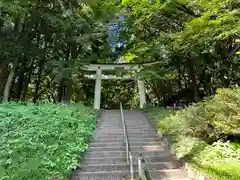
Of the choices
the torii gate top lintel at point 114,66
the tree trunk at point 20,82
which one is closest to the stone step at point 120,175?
the tree trunk at point 20,82

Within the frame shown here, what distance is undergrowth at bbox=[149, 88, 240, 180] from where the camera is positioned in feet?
13.2

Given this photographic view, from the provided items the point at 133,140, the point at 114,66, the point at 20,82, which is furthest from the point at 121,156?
the point at 20,82

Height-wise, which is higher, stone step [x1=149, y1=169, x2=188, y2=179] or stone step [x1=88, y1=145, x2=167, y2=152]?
stone step [x1=88, y1=145, x2=167, y2=152]

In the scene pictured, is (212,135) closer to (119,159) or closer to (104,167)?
(119,159)

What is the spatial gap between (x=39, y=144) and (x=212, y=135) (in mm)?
3734

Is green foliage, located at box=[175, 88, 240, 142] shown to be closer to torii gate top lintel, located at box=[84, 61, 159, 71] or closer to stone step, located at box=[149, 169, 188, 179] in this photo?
stone step, located at box=[149, 169, 188, 179]

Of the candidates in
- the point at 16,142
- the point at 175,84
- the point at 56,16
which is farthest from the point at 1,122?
the point at 175,84

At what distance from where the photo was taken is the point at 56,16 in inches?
414

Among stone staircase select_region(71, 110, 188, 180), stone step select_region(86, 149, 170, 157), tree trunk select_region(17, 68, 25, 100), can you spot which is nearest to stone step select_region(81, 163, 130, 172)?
stone staircase select_region(71, 110, 188, 180)

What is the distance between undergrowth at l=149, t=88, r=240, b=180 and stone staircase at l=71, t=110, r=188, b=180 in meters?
0.38

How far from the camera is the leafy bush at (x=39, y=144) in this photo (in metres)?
3.78

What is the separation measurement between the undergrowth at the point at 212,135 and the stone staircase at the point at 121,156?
0.38m

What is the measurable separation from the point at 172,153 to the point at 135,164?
101 cm

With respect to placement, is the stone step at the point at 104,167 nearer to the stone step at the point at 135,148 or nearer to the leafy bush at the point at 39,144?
the leafy bush at the point at 39,144
